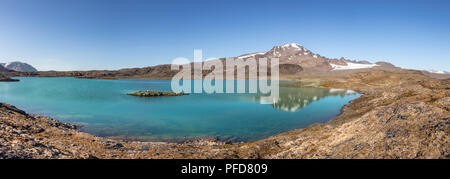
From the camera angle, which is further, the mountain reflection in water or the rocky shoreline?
the mountain reflection in water

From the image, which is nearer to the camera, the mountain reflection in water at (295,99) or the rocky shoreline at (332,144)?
the rocky shoreline at (332,144)

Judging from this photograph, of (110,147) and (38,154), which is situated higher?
(38,154)

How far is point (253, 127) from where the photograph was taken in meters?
32.8

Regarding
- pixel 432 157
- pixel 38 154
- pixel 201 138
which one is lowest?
pixel 201 138

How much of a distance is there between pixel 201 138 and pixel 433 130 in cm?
2119

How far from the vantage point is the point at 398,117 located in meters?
18.0

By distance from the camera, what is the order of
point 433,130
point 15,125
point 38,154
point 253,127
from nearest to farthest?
point 433,130 → point 38,154 → point 15,125 → point 253,127

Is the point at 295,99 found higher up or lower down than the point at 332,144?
lower down

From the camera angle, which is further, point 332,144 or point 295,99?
point 295,99
